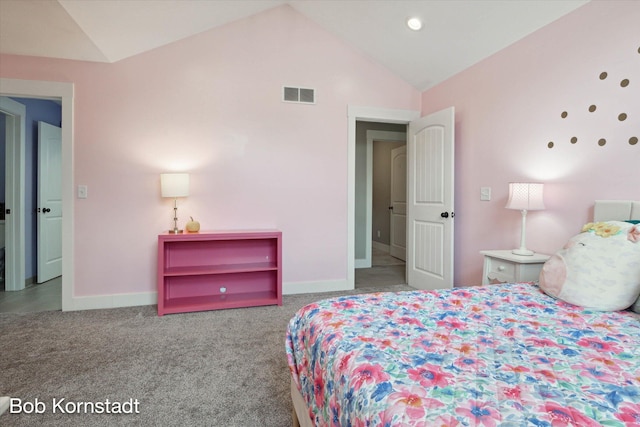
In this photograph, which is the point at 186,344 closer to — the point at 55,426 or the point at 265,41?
the point at 55,426

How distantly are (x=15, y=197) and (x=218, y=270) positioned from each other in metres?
2.55

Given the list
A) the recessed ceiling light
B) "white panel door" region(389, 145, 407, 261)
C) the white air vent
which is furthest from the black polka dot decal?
"white panel door" region(389, 145, 407, 261)

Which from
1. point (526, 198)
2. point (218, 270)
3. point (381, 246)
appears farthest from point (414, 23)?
point (381, 246)

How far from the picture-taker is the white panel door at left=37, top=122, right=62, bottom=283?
3.95 meters

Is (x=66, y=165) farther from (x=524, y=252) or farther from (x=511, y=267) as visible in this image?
(x=524, y=252)

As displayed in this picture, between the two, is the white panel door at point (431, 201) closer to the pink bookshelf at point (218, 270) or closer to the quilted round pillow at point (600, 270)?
the pink bookshelf at point (218, 270)

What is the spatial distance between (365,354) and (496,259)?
6.16ft

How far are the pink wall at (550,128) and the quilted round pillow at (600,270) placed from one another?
2.11 ft

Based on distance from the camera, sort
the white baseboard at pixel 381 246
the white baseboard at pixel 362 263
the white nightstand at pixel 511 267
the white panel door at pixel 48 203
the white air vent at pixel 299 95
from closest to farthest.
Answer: the white nightstand at pixel 511 267 → the white air vent at pixel 299 95 → the white panel door at pixel 48 203 → the white baseboard at pixel 362 263 → the white baseboard at pixel 381 246

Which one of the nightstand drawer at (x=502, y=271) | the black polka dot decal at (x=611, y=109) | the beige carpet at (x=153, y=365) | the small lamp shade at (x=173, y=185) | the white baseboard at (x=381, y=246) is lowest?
the beige carpet at (x=153, y=365)

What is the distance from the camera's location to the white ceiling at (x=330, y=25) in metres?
2.46

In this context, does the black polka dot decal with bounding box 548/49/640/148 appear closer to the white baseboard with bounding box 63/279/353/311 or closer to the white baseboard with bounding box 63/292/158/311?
the white baseboard with bounding box 63/279/353/311

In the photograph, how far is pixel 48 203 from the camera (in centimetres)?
409

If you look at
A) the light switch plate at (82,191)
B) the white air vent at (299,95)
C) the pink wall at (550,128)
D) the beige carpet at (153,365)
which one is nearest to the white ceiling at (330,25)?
the pink wall at (550,128)
